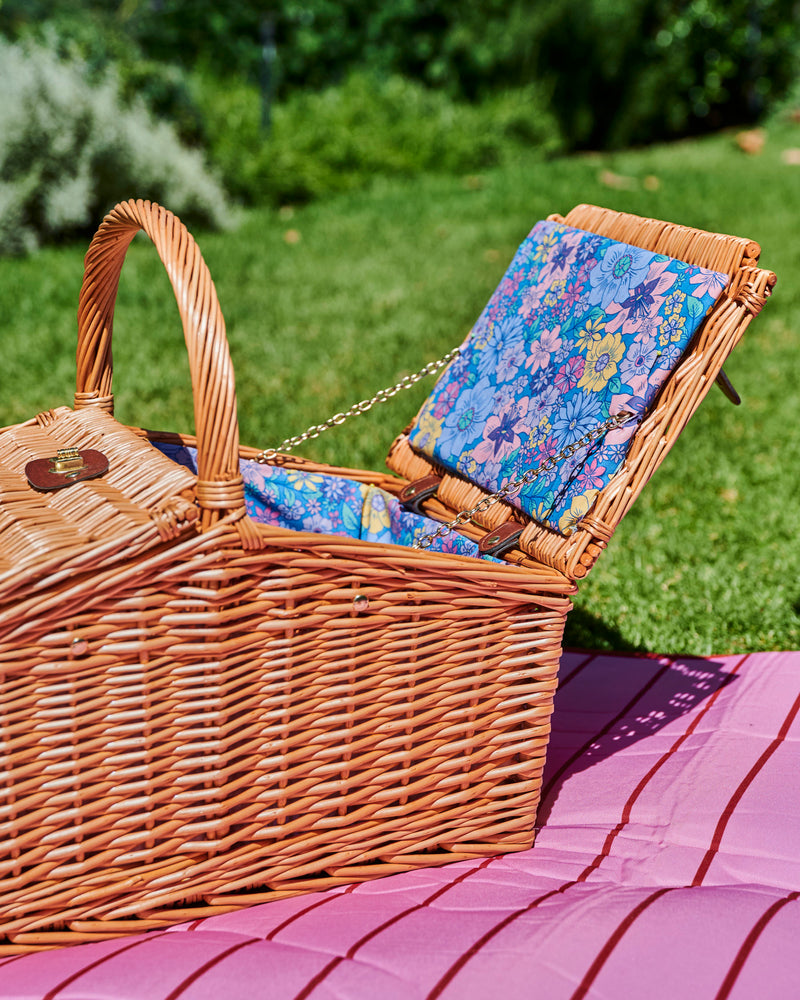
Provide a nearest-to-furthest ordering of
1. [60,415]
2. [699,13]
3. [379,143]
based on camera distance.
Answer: [60,415]
[379,143]
[699,13]

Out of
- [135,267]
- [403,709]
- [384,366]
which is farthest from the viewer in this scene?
[135,267]

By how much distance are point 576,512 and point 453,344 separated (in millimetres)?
3212

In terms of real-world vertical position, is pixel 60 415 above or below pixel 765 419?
above

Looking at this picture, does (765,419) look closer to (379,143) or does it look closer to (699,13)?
(379,143)

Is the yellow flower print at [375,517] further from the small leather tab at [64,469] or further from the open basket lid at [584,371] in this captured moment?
the small leather tab at [64,469]

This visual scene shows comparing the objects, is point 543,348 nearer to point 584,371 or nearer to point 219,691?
point 584,371

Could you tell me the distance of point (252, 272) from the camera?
19.3 feet

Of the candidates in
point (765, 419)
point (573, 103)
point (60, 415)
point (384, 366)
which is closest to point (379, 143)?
point (573, 103)

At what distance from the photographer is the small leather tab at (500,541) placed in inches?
74.2

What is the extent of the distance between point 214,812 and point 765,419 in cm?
322

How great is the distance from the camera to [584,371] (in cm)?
191

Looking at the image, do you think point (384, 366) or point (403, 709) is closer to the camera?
point (403, 709)

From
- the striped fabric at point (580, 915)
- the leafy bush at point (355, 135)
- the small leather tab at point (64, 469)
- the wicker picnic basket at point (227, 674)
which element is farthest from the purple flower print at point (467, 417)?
the leafy bush at point (355, 135)

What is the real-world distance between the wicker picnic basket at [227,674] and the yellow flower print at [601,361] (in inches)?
4.8
